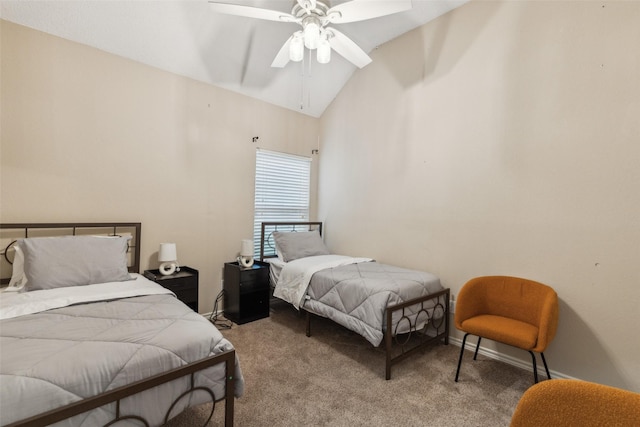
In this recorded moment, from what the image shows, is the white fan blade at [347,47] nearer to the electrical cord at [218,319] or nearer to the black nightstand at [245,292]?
the black nightstand at [245,292]

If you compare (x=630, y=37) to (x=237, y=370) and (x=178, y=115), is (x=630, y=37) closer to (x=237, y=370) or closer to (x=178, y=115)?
(x=237, y=370)

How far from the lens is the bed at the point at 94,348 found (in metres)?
1.11

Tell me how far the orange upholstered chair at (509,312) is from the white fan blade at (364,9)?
209cm

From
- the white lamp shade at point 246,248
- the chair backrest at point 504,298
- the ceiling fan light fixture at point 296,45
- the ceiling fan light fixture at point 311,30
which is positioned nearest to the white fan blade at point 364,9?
the ceiling fan light fixture at point 311,30

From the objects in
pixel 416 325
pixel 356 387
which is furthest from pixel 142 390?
pixel 416 325

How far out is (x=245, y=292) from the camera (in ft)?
10.7

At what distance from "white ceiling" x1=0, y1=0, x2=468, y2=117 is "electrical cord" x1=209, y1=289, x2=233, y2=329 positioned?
8.13ft

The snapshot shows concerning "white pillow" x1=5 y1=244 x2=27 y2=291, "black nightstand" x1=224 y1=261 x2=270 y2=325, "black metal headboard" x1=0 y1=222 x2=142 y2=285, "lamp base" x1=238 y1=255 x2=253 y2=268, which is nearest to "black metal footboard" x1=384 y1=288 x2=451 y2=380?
"black nightstand" x1=224 y1=261 x2=270 y2=325

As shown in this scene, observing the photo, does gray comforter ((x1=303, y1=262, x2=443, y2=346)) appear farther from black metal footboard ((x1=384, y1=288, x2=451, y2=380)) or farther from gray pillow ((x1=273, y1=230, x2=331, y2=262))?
gray pillow ((x1=273, y1=230, x2=331, y2=262))

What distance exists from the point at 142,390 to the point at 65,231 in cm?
Answer: 203

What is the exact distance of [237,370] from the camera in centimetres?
160

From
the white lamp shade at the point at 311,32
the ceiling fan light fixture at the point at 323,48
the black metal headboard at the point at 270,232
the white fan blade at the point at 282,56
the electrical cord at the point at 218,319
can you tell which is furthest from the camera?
the black metal headboard at the point at 270,232

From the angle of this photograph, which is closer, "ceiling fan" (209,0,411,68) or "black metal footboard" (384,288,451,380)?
"ceiling fan" (209,0,411,68)

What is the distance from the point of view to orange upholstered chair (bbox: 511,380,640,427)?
2.83 feet
